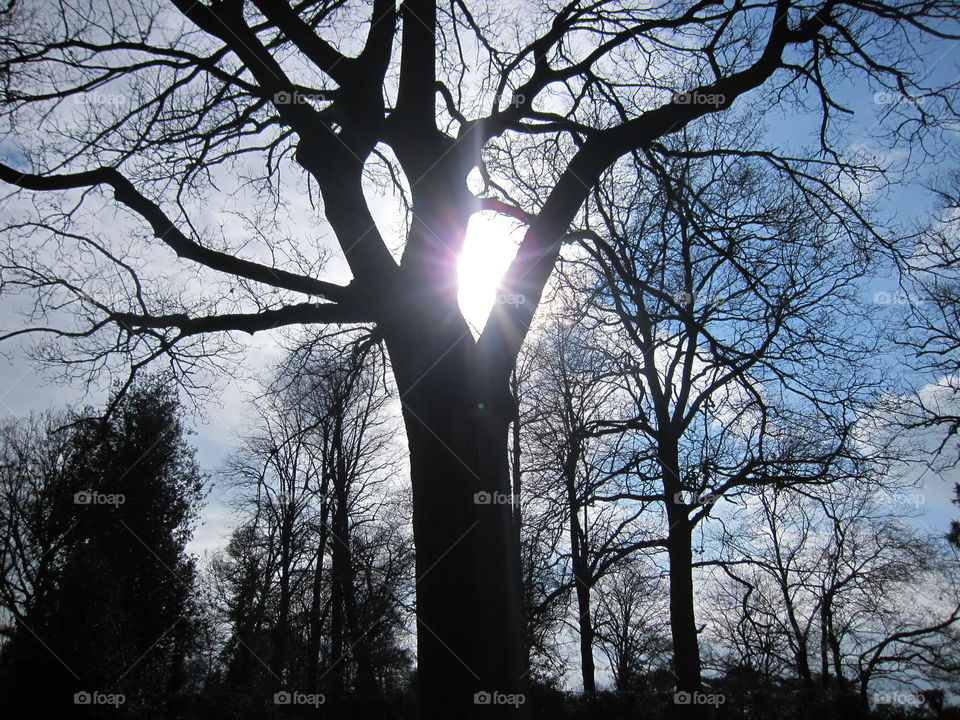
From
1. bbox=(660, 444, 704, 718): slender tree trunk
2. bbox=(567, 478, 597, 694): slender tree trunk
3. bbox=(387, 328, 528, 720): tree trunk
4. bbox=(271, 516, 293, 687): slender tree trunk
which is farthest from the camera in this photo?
bbox=(271, 516, 293, 687): slender tree trunk

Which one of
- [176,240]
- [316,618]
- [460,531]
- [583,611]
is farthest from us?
[316,618]

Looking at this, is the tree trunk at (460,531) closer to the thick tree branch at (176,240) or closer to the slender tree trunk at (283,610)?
the thick tree branch at (176,240)

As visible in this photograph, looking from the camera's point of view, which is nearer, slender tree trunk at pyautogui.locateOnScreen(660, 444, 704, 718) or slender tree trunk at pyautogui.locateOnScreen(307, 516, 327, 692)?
slender tree trunk at pyautogui.locateOnScreen(660, 444, 704, 718)

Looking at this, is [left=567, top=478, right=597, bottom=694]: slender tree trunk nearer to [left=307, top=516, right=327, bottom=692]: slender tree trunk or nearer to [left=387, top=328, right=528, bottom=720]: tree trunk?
[left=307, top=516, right=327, bottom=692]: slender tree trunk

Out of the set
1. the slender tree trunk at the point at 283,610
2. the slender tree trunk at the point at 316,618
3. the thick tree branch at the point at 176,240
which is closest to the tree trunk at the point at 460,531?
the thick tree branch at the point at 176,240

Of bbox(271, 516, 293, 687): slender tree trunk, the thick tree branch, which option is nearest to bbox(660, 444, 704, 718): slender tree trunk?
the thick tree branch

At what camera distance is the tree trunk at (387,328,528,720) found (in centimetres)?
282

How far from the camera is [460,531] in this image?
305cm

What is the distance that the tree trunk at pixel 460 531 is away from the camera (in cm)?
282

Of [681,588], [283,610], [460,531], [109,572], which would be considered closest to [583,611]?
[681,588]

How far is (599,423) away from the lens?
38.1 ft

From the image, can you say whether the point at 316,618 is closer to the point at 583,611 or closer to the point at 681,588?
the point at 583,611

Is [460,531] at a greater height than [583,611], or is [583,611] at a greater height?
[460,531]

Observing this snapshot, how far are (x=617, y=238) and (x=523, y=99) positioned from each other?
1.34 m
